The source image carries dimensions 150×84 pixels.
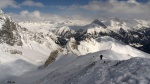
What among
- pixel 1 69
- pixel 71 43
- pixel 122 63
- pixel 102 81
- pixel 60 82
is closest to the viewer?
pixel 102 81

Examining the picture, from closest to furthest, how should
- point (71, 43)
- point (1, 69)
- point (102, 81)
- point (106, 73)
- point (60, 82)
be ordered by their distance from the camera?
point (102, 81) < point (106, 73) < point (60, 82) < point (1, 69) < point (71, 43)

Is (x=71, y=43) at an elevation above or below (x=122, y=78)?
below

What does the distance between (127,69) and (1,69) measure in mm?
113345

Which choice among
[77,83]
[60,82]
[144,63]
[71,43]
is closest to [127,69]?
[144,63]

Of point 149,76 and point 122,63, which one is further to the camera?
point 122,63

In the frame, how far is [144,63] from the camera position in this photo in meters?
35.1

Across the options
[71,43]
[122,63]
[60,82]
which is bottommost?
[71,43]

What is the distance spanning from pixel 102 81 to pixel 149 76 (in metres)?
4.92

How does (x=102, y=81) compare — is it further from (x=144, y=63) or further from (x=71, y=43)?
(x=71, y=43)

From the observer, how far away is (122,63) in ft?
124

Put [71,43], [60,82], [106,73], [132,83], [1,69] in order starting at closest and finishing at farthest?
[132,83]
[106,73]
[60,82]
[1,69]
[71,43]

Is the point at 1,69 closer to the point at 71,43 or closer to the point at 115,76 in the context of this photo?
the point at 71,43

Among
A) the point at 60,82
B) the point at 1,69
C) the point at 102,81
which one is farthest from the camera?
the point at 1,69

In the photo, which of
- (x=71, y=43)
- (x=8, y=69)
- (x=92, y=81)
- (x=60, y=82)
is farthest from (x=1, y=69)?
(x=92, y=81)
